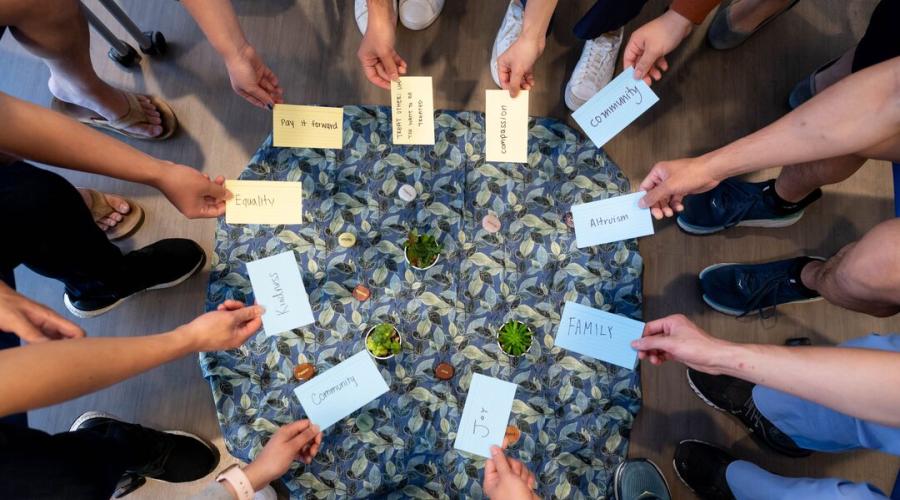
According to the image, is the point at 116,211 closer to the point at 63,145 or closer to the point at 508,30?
the point at 63,145

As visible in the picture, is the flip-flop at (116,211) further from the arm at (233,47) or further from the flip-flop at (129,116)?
the arm at (233,47)

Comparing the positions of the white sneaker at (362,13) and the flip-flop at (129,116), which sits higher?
the white sneaker at (362,13)

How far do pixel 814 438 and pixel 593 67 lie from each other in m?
1.05

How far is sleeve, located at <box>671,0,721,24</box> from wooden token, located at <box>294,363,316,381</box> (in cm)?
125

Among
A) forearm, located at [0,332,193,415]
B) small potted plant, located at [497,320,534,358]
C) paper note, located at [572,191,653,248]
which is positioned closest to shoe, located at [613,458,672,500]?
small potted plant, located at [497,320,534,358]

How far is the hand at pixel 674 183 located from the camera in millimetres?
1090

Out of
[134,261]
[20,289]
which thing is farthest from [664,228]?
[20,289]

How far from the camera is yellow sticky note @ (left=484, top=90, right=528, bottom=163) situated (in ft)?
4.29

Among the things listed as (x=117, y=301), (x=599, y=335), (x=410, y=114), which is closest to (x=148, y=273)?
(x=117, y=301)

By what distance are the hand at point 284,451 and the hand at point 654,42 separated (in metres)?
1.21

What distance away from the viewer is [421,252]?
1.23 metres

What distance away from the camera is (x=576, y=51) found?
1.47m

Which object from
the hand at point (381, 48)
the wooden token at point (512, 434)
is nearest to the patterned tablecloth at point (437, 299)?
the wooden token at point (512, 434)

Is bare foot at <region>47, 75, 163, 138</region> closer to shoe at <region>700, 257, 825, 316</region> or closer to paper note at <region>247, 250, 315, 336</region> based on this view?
paper note at <region>247, 250, 315, 336</region>
